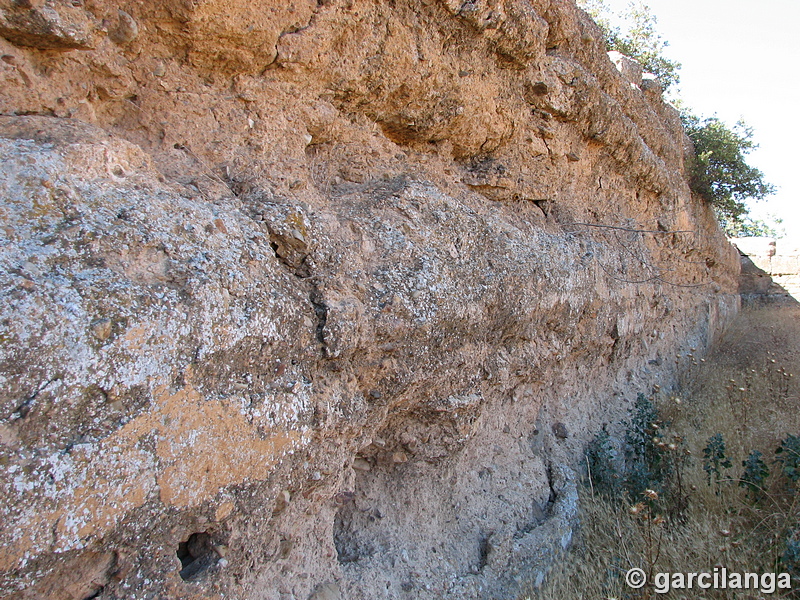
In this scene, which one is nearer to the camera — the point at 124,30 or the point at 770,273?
the point at 124,30

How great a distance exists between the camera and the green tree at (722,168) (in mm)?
6871

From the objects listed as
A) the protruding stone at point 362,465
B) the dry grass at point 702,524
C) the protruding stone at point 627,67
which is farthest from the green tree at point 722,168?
the protruding stone at point 362,465

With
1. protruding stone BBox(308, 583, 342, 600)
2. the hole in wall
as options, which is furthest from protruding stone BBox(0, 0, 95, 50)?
protruding stone BBox(308, 583, 342, 600)

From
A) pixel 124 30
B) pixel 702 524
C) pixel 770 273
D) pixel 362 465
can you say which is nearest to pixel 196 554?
pixel 362 465

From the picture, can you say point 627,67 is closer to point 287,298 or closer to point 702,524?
point 702,524

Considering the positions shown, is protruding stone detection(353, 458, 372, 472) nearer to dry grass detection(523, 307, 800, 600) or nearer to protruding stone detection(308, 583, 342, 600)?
protruding stone detection(308, 583, 342, 600)

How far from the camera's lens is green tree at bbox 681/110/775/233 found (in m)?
6.87

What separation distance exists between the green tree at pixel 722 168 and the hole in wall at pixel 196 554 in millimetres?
7132

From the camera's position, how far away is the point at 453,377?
226cm

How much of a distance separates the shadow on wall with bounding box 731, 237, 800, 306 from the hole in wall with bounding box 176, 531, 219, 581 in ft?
34.8

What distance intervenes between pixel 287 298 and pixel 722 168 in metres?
7.12

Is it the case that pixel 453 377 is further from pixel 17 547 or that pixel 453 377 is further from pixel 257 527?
pixel 17 547

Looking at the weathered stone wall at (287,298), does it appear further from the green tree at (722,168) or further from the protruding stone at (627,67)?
the green tree at (722,168)

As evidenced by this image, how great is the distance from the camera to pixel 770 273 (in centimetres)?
1013
